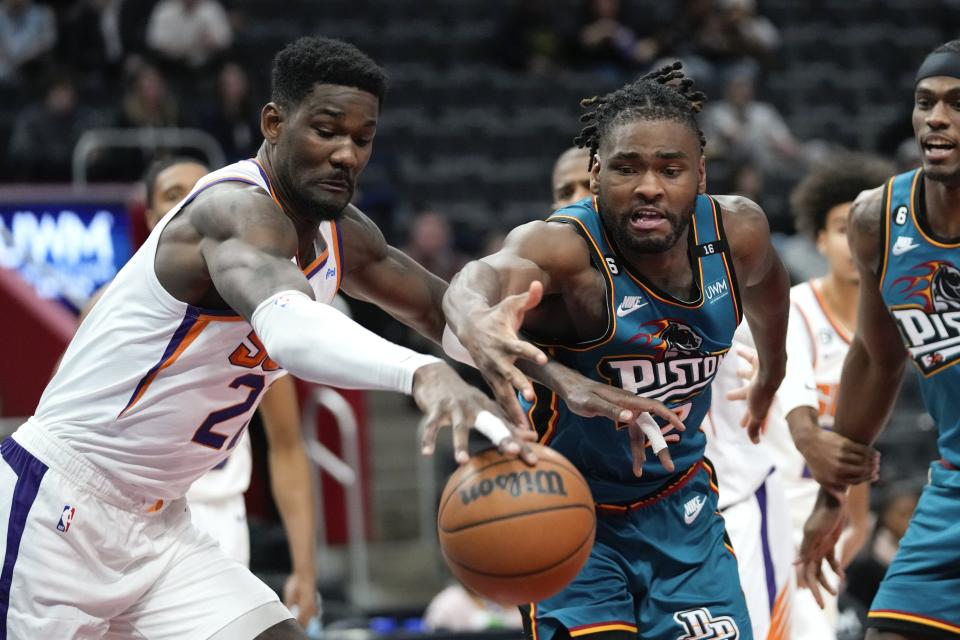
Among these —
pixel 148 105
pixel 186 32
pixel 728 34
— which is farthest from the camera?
pixel 728 34

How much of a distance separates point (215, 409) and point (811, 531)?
2.04 meters

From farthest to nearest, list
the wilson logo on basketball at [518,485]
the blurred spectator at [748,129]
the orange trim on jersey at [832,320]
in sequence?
1. the blurred spectator at [748,129]
2. the orange trim on jersey at [832,320]
3. the wilson logo on basketball at [518,485]

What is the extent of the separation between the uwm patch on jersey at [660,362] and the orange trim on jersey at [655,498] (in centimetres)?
31

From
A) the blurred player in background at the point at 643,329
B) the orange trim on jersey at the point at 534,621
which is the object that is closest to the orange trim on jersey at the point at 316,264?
the blurred player in background at the point at 643,329

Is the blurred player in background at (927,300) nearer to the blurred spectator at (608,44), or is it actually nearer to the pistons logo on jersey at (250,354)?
the pistons logo on jersey at (250,354)

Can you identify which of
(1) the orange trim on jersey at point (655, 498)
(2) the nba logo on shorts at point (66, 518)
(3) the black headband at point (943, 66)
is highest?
(3) the black headband at point (943, 66)

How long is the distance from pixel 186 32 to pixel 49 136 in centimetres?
194

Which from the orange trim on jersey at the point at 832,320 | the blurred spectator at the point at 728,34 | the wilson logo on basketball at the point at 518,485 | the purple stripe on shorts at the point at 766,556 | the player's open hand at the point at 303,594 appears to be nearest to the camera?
the wilson logo on basketball at the point at 518,485

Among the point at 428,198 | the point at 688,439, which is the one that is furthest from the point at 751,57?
the point at 688,439

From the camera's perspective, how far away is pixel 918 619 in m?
4.14

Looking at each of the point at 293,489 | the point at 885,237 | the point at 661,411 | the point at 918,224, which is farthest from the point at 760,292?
the point at 293,489

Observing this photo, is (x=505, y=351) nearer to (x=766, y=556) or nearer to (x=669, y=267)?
(x=669, y=267)

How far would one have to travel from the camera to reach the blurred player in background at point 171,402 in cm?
378

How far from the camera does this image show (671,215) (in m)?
3.90
